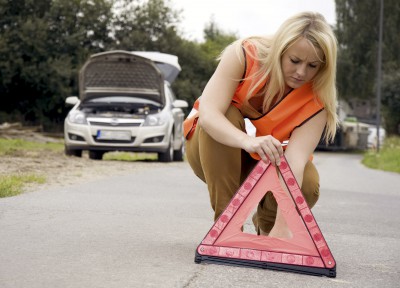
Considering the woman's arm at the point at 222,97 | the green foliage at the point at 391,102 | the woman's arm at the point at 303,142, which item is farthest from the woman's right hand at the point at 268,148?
the green foliage at the point at 391,102

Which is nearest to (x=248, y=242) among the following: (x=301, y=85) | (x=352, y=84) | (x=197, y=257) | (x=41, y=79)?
(x=197, y=257)

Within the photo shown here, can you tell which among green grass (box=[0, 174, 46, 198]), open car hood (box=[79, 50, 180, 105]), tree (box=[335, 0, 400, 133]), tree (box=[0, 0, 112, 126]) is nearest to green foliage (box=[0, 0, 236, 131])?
tree (box=[0, 0, 112, 126])

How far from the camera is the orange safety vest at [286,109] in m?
4.50

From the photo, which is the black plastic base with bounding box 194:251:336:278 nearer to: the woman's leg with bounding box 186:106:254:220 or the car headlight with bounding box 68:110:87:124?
the woman's leg with bounding box 186:106:254:220

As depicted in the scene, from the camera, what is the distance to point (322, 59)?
4285mm

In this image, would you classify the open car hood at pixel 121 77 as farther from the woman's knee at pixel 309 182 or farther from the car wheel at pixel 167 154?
the woman's knee at pixel 309 182

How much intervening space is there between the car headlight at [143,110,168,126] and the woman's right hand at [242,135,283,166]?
38.1 ft

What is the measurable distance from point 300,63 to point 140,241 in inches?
55.6

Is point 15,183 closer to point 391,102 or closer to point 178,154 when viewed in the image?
point 178,154

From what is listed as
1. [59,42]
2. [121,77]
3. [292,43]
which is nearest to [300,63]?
[292,43]

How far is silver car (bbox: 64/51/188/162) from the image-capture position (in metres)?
15.4

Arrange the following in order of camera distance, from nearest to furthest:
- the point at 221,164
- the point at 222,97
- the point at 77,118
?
the point at 222,97
the point at 221,164
the point at 77,118

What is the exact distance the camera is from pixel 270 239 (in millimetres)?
4098

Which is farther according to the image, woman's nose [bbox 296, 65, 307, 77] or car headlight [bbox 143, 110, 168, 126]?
car headlight [bbox 143, 110, 168, 126]
